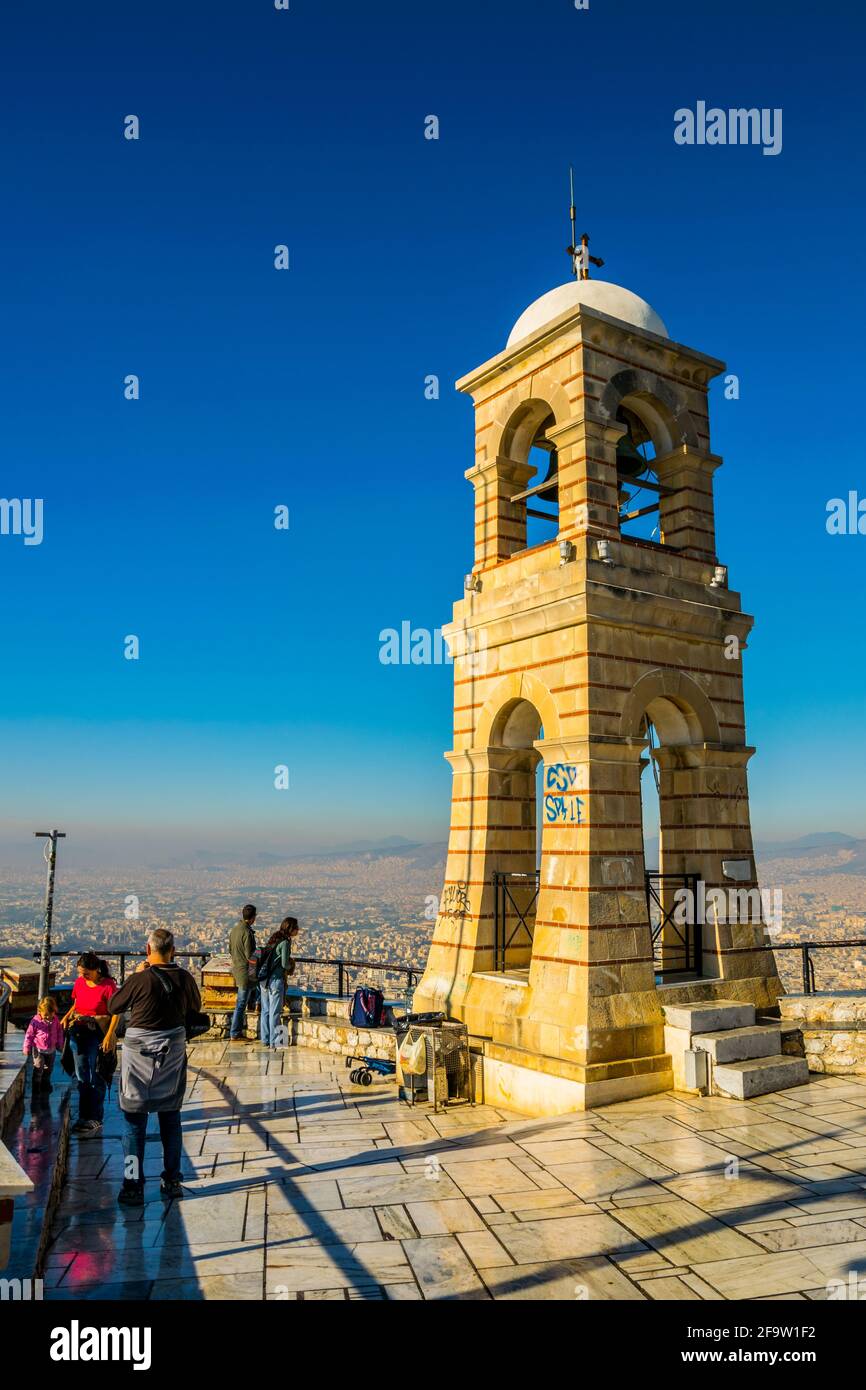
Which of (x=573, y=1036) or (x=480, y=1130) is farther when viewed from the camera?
(x=573, y=1036)

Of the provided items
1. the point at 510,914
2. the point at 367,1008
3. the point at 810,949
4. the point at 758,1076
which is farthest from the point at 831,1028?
the point at 367,1008

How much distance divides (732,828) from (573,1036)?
3.74 m

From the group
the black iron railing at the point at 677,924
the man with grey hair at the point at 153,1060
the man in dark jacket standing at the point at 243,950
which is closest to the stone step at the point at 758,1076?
the black iron railing at the point at 677,924

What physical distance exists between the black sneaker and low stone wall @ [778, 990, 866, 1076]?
7.53 meters

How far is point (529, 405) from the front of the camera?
12148mm

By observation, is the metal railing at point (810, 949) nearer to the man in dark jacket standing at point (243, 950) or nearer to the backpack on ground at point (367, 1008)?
the backpack on ground at point (367, 1008)

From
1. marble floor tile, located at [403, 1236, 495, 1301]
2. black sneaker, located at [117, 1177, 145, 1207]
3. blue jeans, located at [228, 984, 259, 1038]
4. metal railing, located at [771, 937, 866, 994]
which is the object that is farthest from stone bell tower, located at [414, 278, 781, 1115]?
black sneaker, located at [117, 1177, 145, 1207]

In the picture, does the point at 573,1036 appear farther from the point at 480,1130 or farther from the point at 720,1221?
the point at 720,1221

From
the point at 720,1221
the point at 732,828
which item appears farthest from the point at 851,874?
the point at 720,1221

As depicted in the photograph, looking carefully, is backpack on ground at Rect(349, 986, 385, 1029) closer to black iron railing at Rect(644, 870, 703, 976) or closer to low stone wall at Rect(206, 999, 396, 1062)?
low stone wall at Rect(206, 999, 396, 1062)

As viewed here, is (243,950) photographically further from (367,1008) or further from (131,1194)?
(131,1194)

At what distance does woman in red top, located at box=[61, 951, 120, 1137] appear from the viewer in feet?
28.1

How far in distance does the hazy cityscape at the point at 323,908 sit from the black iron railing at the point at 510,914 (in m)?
1.11
